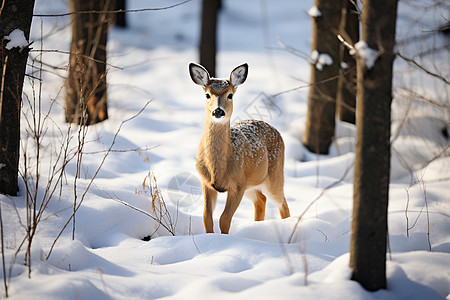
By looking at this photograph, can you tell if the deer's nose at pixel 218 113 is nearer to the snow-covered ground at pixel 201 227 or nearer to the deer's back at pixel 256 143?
the deer's back at pixel 256 143

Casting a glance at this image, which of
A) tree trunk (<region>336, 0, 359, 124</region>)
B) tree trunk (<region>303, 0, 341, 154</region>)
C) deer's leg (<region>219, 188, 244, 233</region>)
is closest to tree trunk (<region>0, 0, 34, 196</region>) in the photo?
deer's leg (<region>219, 188, 244, 233</region>)

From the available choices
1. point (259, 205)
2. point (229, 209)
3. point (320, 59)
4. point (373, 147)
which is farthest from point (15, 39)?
point (320, 59)

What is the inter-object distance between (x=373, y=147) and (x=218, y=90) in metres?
1.92

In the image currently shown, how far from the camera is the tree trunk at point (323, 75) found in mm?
7055

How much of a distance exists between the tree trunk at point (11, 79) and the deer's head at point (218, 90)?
1368 mm

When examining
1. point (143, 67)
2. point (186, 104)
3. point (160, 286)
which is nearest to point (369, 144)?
point (160, 286)

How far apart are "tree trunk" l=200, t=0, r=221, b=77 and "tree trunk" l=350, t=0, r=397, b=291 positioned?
822 centimetres

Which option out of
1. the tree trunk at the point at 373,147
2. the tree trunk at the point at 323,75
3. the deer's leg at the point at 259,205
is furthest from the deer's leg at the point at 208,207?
the tree trunk at the point at 323,75

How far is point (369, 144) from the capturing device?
2.59m

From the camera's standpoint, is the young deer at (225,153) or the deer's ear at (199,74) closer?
the young deer at (225,153)

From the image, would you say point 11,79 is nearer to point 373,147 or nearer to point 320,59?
point 373,147

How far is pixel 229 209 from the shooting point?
416 cm

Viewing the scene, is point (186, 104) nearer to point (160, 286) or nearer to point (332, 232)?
point (332, 232)

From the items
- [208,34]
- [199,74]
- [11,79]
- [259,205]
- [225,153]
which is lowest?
[259,205]
